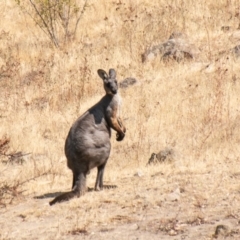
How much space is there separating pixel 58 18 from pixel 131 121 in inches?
288

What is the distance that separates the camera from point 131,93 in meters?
15.8

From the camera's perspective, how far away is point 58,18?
21031mm

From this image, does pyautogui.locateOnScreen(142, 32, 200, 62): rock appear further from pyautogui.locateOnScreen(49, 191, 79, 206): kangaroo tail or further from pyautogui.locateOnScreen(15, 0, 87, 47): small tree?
pyautogui.locateOnScreen(49, 191, 79, 206): kangaroo tail

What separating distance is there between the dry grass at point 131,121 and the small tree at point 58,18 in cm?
37

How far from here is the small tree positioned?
1956 centimetres

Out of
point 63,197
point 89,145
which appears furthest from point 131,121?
point 63,197

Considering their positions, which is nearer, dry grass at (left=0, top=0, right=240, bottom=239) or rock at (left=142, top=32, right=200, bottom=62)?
dry grass at (left=0, top=0, right=240, bottom=239)

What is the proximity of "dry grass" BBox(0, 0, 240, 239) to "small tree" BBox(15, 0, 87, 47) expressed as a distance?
1.22 feet

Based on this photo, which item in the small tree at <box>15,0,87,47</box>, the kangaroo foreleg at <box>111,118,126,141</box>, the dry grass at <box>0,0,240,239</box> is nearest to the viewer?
the dry grass at <box>0,0,240,239</box>

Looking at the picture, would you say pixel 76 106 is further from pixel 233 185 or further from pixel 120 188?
pixel 233 185

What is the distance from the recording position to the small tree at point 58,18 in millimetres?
19562

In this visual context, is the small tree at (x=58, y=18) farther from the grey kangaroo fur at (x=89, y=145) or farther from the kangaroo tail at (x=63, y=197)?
the kangaroo tail at (x=63, y=197)

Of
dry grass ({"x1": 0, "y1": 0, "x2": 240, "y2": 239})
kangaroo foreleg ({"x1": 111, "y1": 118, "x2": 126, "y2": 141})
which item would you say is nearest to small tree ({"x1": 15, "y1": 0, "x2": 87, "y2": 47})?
dry grass ({"x1": 0, "y1": 0, "x2": 240, "y2": 239})

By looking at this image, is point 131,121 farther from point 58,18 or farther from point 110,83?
point 58,18
